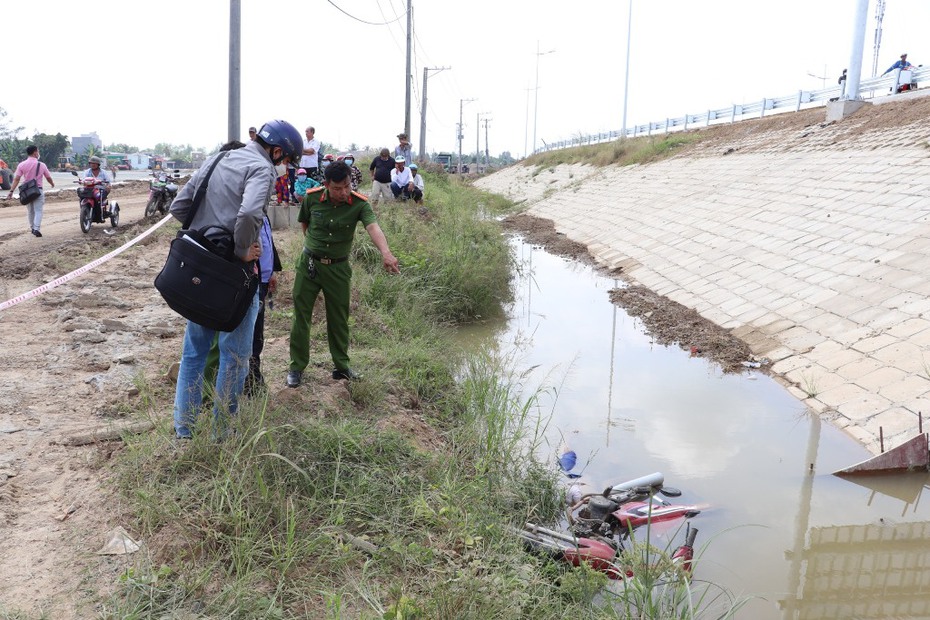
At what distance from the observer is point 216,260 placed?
3.43 metres

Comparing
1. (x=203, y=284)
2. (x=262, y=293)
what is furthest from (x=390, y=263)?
(x=203, y=284)

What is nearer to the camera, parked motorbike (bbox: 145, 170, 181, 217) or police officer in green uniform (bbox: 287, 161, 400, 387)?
police officer in green uniform (bbox: 287, 161, 400, 387)

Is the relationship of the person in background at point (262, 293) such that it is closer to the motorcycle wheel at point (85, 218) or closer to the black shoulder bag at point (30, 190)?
the black shoulder bag at point (30, 190)

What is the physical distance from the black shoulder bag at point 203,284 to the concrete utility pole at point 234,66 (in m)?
6.57

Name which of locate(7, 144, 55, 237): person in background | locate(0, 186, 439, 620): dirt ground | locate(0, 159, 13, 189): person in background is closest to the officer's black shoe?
locate(0, 186, 439, 620): dirt ground

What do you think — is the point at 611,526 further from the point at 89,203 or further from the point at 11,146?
the point at 11,146

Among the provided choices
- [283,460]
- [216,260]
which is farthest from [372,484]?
[216,260]

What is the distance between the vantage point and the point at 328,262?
16.5 feet

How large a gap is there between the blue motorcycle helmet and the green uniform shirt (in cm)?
108

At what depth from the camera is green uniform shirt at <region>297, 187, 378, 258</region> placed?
4.93 meters

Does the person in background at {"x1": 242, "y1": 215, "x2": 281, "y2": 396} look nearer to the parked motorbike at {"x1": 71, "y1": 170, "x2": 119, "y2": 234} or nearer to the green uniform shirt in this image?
the green uniform shirt

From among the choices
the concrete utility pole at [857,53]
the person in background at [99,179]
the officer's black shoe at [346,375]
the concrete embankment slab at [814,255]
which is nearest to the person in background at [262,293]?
the officer's black shoe at [346,375]

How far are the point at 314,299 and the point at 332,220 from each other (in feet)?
1.92

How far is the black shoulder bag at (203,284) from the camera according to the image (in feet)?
11.2
